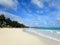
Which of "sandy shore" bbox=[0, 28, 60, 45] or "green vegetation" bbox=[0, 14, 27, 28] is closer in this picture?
"sandy shore" bbox=[0, 28, 60, 45]

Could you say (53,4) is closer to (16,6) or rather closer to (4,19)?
(16,6)

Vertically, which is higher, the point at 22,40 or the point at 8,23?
the point at 8,23

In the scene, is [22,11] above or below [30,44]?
above

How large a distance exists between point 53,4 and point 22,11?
2.38 ft

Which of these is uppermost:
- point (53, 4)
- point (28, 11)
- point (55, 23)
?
point (53, 4)

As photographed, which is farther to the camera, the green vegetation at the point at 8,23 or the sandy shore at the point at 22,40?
the green vegetation at the point at 8,23

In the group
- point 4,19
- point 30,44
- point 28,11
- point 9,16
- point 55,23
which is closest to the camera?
point 30,44

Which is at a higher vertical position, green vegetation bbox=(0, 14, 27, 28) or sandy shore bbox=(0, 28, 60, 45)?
green vegetation bbox=(0, 14, 27, 28)

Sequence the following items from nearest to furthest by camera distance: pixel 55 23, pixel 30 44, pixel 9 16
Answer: pixel 30 44 < pixel 55 23 < pixel 9 16

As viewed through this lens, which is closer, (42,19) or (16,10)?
(42,19)

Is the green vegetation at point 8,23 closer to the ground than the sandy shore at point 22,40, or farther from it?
farther from it

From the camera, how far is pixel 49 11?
2713mm

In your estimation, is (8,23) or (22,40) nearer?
(22,40)

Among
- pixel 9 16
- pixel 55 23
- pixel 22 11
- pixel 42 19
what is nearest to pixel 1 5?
pixel 9 16
